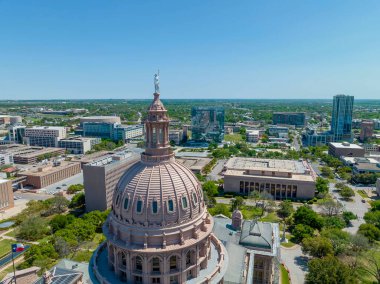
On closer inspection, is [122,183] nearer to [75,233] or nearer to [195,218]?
[195,218]

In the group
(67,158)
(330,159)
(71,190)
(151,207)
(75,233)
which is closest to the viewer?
(151,207)

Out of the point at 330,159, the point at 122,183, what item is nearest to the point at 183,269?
the point at 122,183

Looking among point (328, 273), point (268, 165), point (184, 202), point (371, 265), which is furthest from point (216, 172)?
point (184, 202)

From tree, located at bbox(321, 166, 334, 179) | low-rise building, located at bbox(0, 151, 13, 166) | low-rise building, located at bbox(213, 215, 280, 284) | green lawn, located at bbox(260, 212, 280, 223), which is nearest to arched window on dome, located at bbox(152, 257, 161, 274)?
low-rise building, located at bbox(213, 215, 280, 284)

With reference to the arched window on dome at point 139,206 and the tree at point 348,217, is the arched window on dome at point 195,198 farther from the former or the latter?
the tree at point 348,217

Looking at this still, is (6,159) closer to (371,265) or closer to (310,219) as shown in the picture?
(310,219)

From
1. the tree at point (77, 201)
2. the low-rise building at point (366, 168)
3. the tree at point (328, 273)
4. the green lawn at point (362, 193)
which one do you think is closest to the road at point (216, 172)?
the tree at point (77, 201)
